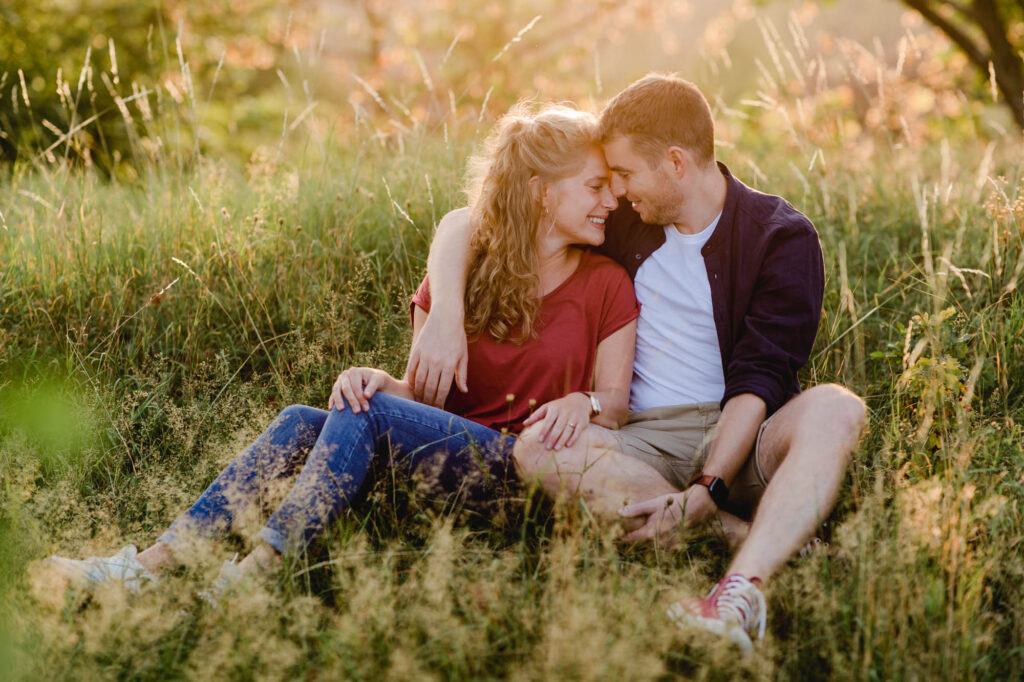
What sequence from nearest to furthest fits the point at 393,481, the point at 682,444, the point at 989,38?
the point at 393,481 < the point at 682,444 < the point at 989,38

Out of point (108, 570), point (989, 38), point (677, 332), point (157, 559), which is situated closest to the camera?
point (108, 570)

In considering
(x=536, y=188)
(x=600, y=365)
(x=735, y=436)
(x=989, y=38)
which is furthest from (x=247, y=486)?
(x=989, y=38)

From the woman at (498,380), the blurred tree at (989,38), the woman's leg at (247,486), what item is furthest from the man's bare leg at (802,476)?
the blurred tree at (989,38)

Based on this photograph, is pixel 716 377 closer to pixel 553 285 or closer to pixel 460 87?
pixel 553 285

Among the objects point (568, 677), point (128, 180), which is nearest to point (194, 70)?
point (128, 180)

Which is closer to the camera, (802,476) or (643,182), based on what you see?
(802,476)

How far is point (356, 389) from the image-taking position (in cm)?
239

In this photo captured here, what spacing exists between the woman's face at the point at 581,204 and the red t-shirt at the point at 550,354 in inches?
5.5

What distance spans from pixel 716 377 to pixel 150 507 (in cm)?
185

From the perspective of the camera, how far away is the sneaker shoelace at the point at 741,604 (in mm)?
1916

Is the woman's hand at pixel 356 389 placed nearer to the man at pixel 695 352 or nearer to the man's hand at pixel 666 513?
the man at pixel 695 352

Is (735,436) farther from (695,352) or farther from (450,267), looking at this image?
(450,267)

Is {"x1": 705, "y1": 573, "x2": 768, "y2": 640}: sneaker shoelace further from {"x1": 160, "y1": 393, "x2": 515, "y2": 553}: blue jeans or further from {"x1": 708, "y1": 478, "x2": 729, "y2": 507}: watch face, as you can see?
{"x1": 160, "y1": 393, "x2": 515, "y2": 553}: blue jeans

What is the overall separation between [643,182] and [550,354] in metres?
0.64
